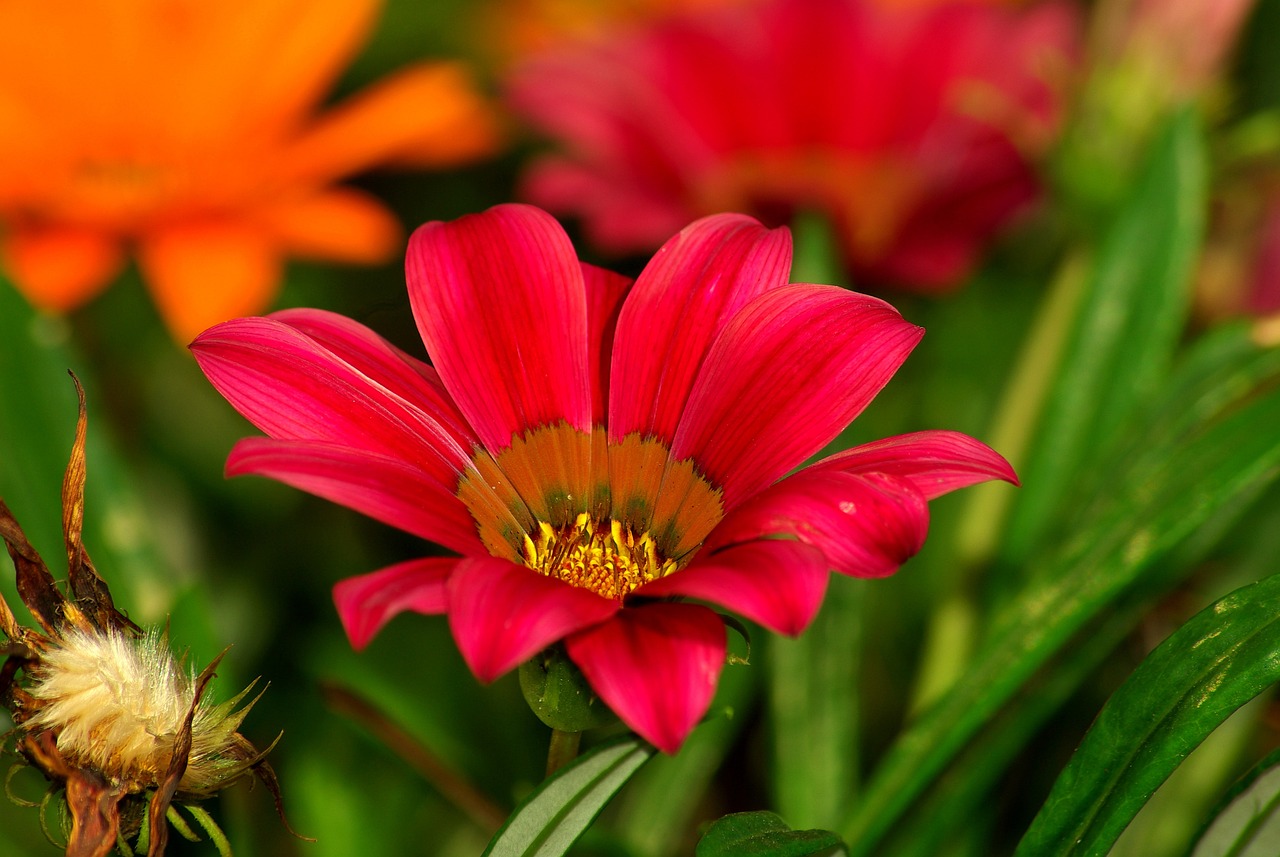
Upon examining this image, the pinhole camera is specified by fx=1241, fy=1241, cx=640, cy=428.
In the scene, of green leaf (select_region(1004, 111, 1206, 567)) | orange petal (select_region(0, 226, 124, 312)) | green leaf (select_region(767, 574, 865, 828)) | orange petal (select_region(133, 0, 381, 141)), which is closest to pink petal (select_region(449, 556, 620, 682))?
green leaf (select_region(767, 574, 865, 828))

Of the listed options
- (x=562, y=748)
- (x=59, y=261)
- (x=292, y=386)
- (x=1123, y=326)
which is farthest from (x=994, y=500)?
(x=59, y=261)

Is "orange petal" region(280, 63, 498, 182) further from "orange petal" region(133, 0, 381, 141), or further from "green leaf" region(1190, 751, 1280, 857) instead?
"green leaf" region(1190, 751, 1280, 857)

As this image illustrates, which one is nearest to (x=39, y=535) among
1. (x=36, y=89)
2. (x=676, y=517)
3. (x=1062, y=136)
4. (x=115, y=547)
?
(x=115, y=547)

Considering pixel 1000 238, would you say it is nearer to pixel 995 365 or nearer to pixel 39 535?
pixel 995 365

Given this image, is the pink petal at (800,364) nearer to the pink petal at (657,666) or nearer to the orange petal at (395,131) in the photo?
the pink petal at (657,666)

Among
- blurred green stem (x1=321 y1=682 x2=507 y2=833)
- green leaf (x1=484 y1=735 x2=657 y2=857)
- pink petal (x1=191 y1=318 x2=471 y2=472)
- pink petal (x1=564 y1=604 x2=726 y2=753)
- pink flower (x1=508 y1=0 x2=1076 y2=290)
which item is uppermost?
pink flower (x1=508 y1=0 x2=1076 y2=290)
